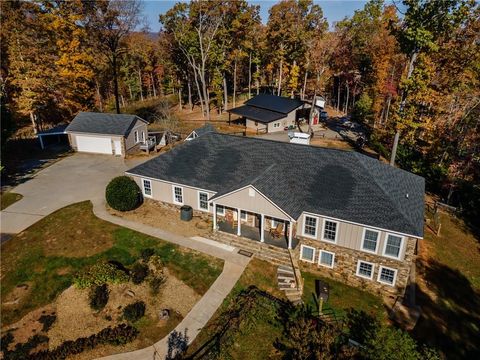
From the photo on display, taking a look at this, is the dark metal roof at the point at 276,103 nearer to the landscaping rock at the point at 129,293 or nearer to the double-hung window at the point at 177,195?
the double-hung window at the point at 177,195

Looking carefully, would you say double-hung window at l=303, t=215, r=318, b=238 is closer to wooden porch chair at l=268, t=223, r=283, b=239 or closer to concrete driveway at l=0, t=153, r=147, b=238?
wooden porch chair at l=268, t=223, r=283, b=239

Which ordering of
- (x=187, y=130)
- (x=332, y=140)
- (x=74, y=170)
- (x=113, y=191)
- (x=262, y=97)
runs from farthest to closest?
1. (x=262, y=97)
2. (x=187, y=130)
3. (x=332, y=140)
4. (x=74, y=170)
5. (x=113, y=191)

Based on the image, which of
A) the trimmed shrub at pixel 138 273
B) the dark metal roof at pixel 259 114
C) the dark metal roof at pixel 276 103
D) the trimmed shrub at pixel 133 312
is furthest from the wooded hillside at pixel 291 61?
the trimmed shrub at pixel 133 312

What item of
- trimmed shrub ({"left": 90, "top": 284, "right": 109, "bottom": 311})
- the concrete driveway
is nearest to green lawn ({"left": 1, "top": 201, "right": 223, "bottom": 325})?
the concrete driveway

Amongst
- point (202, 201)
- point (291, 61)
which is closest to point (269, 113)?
point (291, 61)

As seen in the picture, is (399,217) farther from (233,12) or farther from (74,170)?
(233,12)

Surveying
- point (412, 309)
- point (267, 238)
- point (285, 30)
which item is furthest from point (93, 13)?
point (412, 309)
